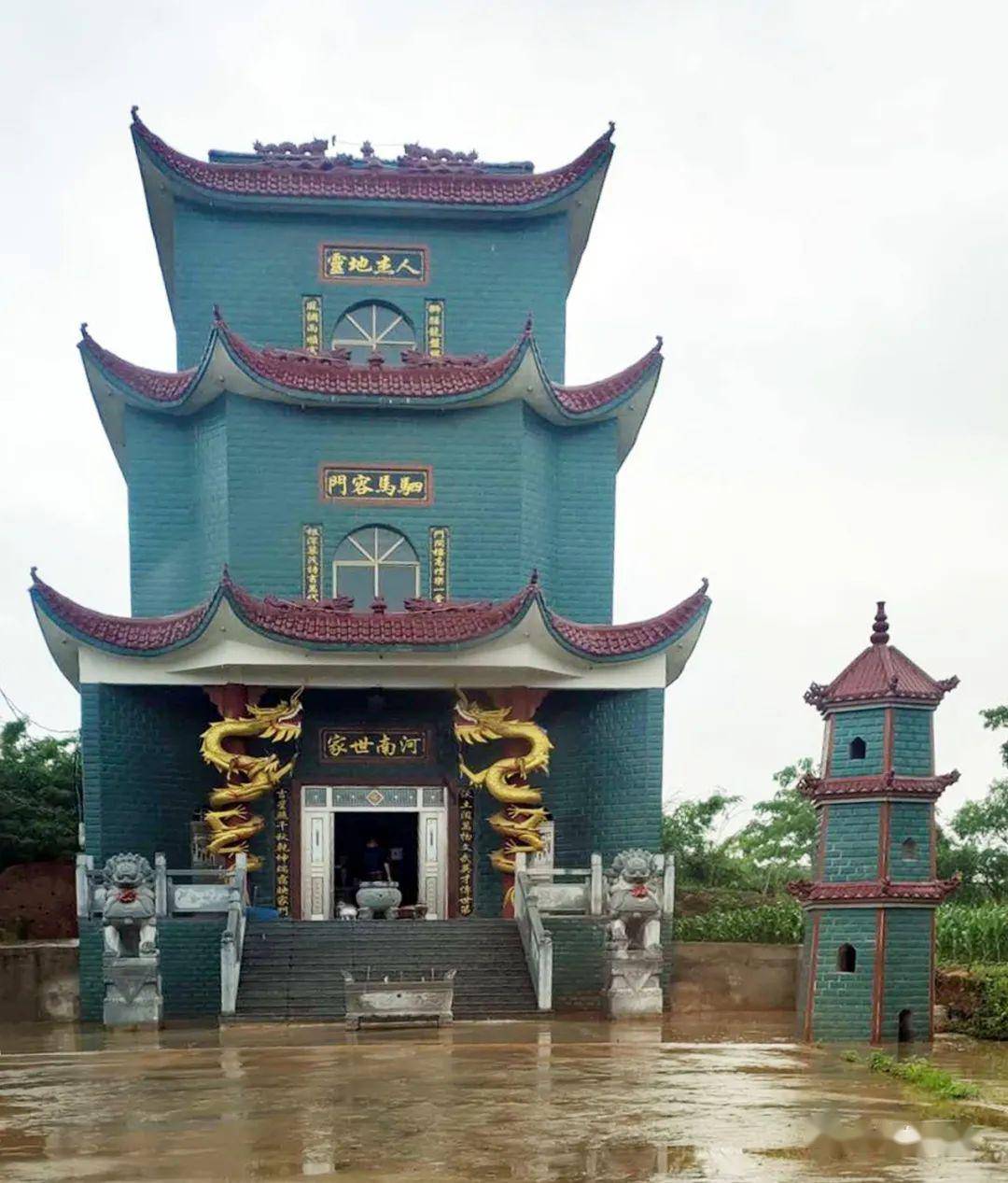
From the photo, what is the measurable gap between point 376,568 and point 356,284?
4582 millimetres

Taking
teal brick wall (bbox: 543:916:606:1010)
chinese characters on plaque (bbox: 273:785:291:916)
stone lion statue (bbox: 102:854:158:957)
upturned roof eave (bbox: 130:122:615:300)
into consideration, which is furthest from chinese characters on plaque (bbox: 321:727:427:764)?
upturned roof eave (bbox: 130:122:615:300)

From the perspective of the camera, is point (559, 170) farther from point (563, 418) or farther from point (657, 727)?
point (657, 727)

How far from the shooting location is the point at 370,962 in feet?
65.7

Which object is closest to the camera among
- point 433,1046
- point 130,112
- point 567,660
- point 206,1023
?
point 433,1046

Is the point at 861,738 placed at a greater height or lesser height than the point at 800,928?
greater

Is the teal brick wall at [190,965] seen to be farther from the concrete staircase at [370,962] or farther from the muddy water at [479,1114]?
the muddy water at [479,1114]

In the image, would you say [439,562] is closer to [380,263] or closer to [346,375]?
[346,375]

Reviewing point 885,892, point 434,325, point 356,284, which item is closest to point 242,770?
point 434,325

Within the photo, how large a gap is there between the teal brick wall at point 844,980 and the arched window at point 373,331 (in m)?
12.8

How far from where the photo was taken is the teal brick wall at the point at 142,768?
22297 mm

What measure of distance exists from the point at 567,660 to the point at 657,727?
1668 millimetres

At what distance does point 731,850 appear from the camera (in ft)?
125

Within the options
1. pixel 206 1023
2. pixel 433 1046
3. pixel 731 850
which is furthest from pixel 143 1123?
pixel 731 850

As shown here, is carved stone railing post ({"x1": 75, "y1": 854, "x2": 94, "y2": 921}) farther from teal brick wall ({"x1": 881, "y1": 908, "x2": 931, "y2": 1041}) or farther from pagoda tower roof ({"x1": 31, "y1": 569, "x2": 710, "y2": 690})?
teal brick wall ({"x1": 881, "y1": 908, "x2": 931, "y2": 1041})
